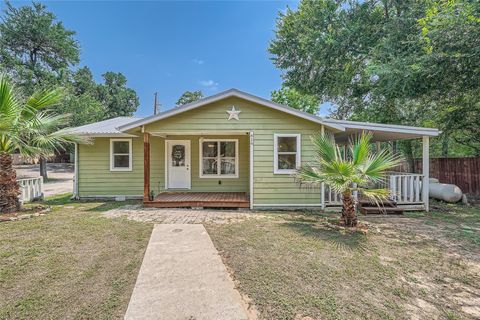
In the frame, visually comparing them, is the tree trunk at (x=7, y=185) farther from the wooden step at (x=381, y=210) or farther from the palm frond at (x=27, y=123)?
the wooden step at (x=381, y=210)

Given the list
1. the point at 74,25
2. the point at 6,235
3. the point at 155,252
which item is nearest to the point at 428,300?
the point at 155,252

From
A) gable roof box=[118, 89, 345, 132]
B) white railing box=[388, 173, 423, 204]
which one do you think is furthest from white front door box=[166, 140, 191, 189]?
white railing box=[388, 173, 423, 204]

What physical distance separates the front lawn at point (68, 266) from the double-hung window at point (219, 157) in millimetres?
4381

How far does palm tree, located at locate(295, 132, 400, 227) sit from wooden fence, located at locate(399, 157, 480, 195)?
829cm

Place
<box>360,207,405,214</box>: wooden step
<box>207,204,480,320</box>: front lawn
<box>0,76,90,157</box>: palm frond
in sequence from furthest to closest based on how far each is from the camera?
<box>360,207,405,214</box>: wooden step
<box>0,76,90,157</box>: palm frond
<box>207,204,480,320</box>: front lawn

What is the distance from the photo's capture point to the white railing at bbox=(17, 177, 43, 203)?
8609mm

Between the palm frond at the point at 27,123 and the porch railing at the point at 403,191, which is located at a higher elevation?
the palm frond at the point at 27,123

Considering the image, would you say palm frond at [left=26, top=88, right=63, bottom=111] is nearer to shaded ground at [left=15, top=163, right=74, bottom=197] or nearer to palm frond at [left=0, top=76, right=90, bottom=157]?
palm frond at [left=0, top=76, right=90, bottom=157]

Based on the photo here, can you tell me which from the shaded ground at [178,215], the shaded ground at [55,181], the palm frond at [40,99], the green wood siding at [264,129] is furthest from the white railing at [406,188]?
the shaded ground at [55,181]

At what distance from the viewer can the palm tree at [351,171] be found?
17.9ft

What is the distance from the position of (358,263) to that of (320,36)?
13.0 metres

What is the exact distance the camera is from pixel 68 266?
3.74 m

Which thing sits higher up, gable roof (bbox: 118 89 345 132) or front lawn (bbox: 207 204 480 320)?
gable roof (bbox: 118 89 345 132)

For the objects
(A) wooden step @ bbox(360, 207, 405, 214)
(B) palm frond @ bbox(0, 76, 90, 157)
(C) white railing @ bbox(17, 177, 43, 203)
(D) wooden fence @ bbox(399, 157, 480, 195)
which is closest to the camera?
(B) palm frond @ bbox(0, 76, 90, 157)
